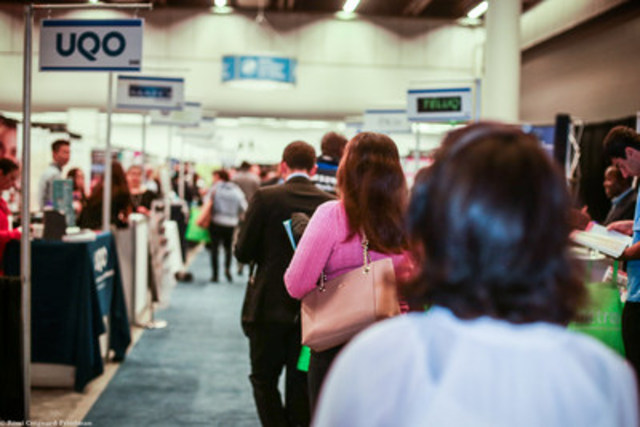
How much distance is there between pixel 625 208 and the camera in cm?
474

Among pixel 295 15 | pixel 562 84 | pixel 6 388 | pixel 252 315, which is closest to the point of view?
pixel 252 315

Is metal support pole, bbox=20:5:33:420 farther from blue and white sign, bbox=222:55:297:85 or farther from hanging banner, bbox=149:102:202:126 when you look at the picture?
blue and white sign, bbox=222:55:297:85

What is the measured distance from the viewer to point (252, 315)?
321cm

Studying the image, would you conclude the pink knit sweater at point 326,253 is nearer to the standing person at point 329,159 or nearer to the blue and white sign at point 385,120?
the standing person at point 329,159

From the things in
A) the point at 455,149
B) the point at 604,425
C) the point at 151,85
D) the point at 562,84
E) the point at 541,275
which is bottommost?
the point at 604,425

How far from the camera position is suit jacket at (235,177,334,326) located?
319 cm

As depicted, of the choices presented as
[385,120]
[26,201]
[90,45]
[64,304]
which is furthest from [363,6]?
[26,201]

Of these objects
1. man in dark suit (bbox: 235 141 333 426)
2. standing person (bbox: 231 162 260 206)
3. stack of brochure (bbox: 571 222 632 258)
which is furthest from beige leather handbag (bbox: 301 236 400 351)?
standing person (bbox: 231 162 260 206)

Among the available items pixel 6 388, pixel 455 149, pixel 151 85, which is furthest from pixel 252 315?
pixel 151 85

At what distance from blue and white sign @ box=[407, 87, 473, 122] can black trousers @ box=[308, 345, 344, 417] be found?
5871 mm

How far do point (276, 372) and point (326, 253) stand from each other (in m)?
1.22

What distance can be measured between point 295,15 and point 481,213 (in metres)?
13.9

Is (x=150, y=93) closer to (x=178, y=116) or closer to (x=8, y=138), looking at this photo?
(x=8, y=138)

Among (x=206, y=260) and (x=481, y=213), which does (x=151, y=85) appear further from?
(x=481, y=213)
